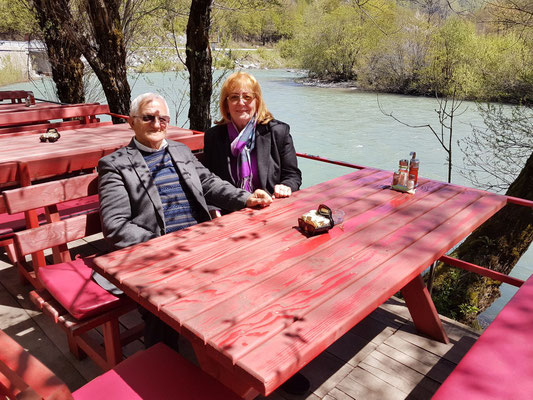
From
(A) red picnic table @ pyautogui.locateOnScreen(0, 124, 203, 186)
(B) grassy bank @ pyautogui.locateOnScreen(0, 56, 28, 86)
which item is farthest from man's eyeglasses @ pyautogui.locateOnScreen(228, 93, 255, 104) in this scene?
(B) grassy bank @ pyautogui.locateOnScreen(0, 56, 28, 86)

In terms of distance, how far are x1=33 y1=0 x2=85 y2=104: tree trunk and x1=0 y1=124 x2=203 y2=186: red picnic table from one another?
10.5 feet

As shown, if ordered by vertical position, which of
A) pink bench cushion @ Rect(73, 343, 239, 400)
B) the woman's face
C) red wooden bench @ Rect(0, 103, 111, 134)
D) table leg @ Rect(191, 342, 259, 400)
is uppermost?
the woman's face

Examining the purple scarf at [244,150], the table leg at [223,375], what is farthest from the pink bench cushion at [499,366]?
the purple scarf at [244,150]

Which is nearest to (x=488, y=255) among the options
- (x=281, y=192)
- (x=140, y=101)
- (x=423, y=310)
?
(x=423, y=310)

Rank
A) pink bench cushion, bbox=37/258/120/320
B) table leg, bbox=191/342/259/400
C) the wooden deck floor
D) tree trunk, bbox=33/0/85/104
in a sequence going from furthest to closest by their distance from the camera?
1. tree trunk, bbox=33/0/85/104
2. the wooden deck floor
3. pink bench cushion, bbox=37/258/120/320
4. table leg, bbox=191/342/259/400

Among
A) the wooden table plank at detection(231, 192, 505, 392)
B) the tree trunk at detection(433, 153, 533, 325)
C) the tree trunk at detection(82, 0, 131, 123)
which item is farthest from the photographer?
the tree trunk at detection(82, 0, 131, 123)

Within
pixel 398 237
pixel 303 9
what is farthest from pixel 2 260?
pixel 303 9

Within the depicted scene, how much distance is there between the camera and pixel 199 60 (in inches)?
199

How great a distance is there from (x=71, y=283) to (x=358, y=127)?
14.1 metres

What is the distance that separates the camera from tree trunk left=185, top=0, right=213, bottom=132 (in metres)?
4.83

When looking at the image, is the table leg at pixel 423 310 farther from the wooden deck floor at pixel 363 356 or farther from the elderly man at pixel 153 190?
the elderly man at pixel 153 190

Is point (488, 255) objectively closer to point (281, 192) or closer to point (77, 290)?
point (281, 192)

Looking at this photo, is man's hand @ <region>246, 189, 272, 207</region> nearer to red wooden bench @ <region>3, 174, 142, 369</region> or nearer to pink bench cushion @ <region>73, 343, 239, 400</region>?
red wooden bench @ <region>3, 174, 142, 369</region>

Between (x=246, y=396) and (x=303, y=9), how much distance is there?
104ft
